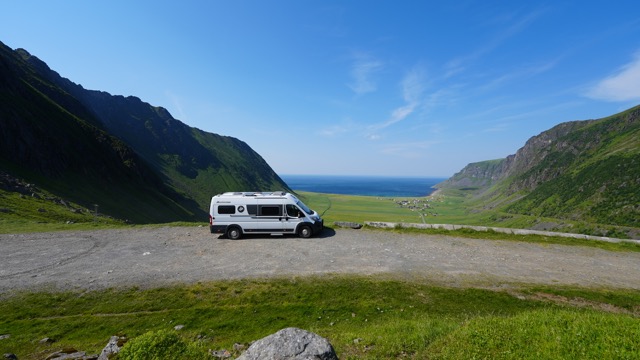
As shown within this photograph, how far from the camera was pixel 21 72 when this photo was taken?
365ft

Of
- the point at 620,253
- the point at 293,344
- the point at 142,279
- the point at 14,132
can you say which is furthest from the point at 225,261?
the point at 14,132

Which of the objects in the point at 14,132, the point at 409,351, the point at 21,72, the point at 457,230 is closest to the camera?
the point at 409,351

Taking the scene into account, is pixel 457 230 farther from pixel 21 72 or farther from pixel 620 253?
pixel 21 72

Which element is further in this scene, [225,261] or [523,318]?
[225,261]

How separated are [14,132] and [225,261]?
288ft

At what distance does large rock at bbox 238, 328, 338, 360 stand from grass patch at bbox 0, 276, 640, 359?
64.0 inches

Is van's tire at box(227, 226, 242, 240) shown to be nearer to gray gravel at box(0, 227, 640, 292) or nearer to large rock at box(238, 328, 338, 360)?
gray gravel at box(0, 227, 640, 292)

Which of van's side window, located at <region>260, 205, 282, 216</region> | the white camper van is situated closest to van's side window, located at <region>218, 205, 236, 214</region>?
the white camper van

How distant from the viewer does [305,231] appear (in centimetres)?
2281

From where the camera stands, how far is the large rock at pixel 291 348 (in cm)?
642

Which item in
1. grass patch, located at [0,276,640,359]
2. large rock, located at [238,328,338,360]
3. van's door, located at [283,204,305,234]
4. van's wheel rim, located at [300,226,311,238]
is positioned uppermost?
van's door, located at [283,204,305,234]

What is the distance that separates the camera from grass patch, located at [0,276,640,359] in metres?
7.27

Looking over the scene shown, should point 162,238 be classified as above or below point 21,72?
below

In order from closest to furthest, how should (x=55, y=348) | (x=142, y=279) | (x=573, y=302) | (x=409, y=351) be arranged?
1. (x=409, y=351)
2. (x=55, y=348)
3. (x=573, y=302)
4. (x=142, y=279)
